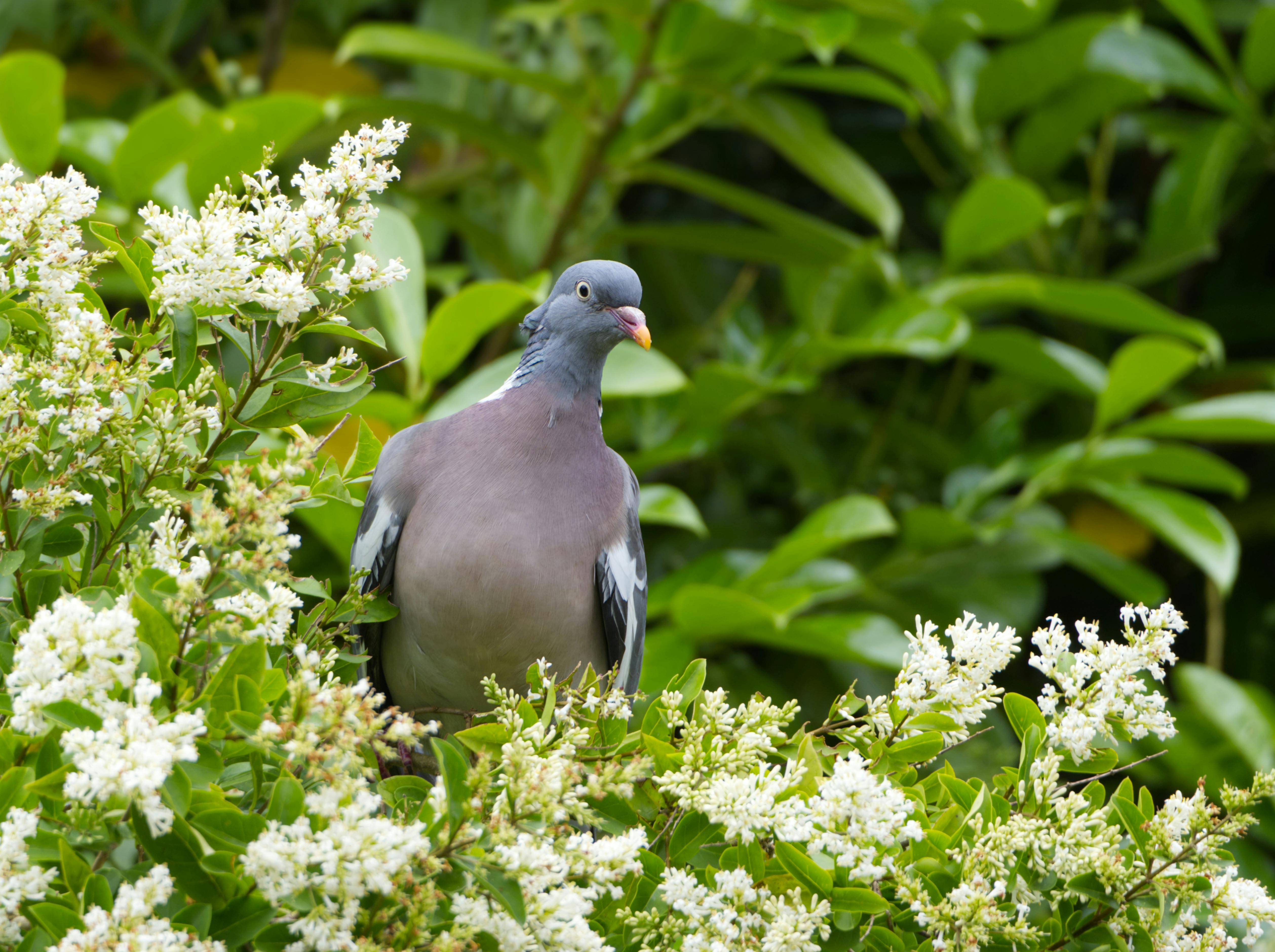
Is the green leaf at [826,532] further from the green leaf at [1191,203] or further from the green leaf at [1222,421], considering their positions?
the green leaf at [1191,203]

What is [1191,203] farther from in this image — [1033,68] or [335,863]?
[335,863]

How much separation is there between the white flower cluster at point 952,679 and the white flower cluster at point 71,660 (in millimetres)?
578

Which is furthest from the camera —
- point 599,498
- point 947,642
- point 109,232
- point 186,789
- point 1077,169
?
→ point 1077,169

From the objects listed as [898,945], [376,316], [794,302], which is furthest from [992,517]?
[898,945]

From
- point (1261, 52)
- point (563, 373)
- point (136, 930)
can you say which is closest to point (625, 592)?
point (563, 373)

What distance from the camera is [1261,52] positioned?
10.7 ft

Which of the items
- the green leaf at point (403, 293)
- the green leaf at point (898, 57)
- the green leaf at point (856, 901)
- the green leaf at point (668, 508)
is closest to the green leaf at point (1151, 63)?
the green leaf at point (898, 57)

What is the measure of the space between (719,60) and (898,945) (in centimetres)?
225

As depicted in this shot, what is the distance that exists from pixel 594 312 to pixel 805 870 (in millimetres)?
1004

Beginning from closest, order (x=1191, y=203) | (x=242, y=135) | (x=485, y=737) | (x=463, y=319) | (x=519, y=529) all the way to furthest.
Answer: (x=485, y=737) → (x=519, y=529) → (x=463, y=319) → (x=242, y=135) → (x=1191, y=203)

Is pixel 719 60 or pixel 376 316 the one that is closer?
pixel 719 60

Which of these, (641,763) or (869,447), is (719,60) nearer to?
(869,447)

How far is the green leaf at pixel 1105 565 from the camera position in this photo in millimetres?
2863

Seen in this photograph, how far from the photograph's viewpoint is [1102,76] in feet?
10.6
